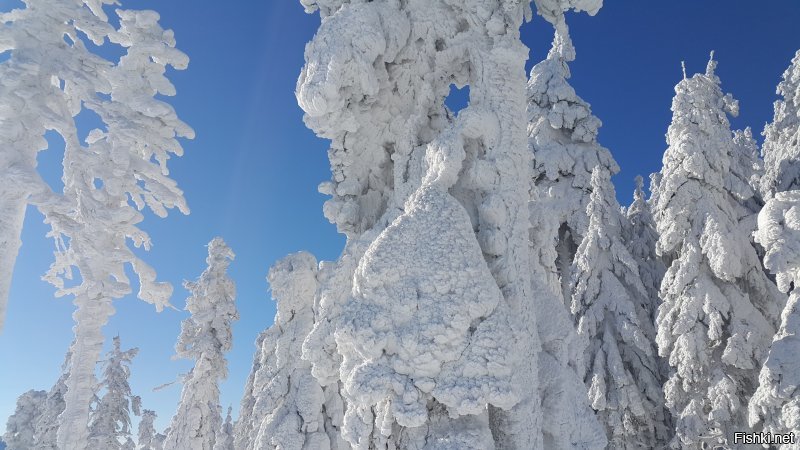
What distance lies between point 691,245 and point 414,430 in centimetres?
1185

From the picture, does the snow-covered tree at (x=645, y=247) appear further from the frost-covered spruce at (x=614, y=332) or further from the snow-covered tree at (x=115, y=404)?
the snow-covered tree at (x=115, y=404)

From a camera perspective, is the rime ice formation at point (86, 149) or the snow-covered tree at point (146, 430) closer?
the rime ice formation at point (86, 149)

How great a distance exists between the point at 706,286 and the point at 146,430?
76.1 feet

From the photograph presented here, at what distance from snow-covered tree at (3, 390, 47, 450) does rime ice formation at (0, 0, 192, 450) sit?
25.2 m

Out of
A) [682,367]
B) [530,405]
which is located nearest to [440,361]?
[530,405]

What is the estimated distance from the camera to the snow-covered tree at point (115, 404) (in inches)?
822

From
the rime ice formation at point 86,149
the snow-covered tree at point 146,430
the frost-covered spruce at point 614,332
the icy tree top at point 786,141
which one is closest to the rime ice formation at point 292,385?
the rime ice formation at point 86,149

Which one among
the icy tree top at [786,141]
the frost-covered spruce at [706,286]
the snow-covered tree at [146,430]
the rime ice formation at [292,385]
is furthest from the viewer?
the snow-covered tree at [146,430]

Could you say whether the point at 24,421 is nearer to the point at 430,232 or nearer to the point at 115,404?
the point at 115,404

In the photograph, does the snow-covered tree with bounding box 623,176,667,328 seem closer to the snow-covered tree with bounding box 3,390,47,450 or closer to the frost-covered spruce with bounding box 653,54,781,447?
the frost-covered spruce with bounding box 653,54,781,447

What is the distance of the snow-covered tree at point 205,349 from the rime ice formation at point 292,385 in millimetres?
7134

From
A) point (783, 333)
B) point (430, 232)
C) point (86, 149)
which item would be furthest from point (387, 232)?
point (783, 333)

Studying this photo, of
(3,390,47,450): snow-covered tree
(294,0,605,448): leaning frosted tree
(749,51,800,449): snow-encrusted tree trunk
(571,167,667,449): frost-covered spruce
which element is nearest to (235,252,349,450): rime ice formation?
(294,0,605,448): leaning frosted tree

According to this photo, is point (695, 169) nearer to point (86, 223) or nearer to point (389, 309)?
point (389, 309)
